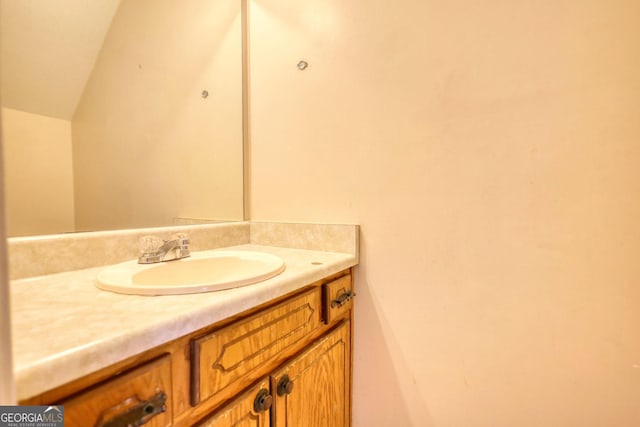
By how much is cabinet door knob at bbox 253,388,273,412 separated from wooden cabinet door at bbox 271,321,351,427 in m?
0.02

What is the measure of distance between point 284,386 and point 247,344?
7.1 inches

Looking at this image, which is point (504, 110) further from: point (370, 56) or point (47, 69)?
point (47, 69)

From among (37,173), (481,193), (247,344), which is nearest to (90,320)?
(247,344)

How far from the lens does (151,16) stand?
3.51ft

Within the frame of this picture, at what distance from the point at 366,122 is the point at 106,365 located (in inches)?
34.9

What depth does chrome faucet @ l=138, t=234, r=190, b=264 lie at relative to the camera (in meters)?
0.82

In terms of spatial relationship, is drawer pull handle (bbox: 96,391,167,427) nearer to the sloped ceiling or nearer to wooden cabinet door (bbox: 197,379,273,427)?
wooden cabinet door (bbox: 197,379,273,427)

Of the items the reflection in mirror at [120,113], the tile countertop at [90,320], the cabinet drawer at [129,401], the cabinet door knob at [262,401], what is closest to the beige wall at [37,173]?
the reflection in mirror at [120,113]

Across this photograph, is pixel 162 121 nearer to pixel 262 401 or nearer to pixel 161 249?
pixel 161 249

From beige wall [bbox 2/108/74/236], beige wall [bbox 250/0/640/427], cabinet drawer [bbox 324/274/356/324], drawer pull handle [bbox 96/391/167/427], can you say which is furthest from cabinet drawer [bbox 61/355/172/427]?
beige wall [bbox 250/0/640/427]

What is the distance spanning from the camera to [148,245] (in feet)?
2.71

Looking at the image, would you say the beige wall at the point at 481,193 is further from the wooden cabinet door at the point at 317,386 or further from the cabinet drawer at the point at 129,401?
the cabinet drawer at the point at 129,401

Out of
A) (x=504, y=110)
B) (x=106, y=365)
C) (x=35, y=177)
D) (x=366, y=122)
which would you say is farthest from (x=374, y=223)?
(x=35, y=177)

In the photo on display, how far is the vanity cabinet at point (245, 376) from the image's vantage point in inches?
15.1
